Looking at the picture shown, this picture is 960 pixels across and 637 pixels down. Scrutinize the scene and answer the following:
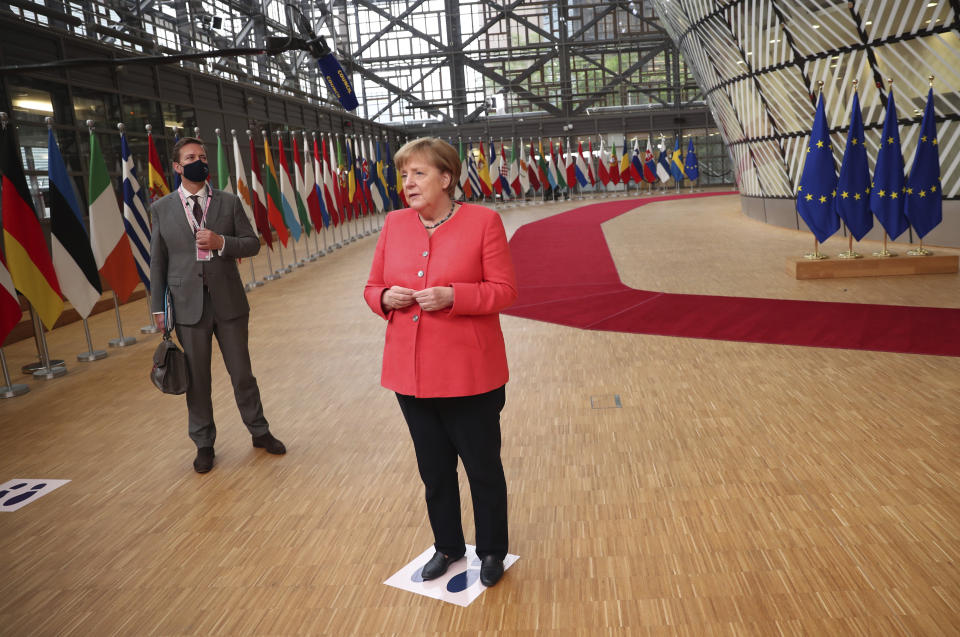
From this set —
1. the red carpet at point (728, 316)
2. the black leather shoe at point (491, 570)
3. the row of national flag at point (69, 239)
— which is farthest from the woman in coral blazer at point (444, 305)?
the row of national flag at point (69, 239)

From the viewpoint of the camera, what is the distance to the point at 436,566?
276 cm

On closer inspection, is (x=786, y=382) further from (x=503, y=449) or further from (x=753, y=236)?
(x=753, y=236)

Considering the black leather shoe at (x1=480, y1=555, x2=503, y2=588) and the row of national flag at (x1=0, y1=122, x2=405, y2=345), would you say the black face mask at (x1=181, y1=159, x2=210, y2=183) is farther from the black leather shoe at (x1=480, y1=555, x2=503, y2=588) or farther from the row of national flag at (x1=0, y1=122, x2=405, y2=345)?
the row of national flag at (x1=0, y1=122, x2=405, y2=345)

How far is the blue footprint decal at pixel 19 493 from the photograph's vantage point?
3786mm

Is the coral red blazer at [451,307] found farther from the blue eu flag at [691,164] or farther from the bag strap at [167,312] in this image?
the blue eu flag at [691,164]

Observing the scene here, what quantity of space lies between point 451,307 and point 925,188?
29.0 ft

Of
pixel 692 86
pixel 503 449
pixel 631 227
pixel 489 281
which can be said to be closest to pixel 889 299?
pixel 503 449

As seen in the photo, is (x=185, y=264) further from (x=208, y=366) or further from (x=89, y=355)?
(x=89, y=355)

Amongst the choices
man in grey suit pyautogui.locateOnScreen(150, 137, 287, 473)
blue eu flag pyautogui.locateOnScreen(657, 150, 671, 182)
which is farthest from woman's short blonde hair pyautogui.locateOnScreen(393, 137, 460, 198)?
blue eu flag pyautogui.locateOnScreen(657, 150, 671, 182)

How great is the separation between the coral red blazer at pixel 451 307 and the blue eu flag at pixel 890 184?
322 inches

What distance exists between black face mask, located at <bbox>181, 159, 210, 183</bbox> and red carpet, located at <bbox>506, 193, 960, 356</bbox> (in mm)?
4261

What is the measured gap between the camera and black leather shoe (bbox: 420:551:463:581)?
274 centimetres

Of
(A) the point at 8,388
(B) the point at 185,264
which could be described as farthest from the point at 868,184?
(A) the point at 8,388

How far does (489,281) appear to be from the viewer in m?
2.43
